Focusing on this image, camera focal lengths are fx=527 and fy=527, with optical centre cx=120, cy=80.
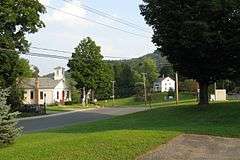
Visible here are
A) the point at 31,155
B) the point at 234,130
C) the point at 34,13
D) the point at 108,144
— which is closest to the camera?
the point at 31,155

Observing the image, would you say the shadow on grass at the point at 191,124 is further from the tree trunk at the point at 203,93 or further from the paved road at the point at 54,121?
the paved road at the point at 54,121

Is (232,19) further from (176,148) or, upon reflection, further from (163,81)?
(163,81)

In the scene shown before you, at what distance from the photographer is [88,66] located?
299ft

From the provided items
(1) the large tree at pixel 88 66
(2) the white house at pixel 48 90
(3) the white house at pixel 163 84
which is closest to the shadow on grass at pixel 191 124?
(1) the large tree at pixel 88 66

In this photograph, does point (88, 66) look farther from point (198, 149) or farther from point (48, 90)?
point (198, 149)

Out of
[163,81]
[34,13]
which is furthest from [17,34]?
[163,81]

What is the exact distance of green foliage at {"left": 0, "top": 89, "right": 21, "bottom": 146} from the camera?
51.1 feet

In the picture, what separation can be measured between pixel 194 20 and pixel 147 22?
486 cm

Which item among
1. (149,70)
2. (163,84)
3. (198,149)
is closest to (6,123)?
(198,149)

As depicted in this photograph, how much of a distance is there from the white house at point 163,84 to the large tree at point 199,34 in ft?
380

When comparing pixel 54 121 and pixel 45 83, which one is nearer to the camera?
pixel 54 121

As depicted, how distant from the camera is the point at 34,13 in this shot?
4775 centimetres

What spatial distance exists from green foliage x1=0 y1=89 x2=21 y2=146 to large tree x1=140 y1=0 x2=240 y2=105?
15157 millimetres

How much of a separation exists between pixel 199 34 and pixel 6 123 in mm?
15680
